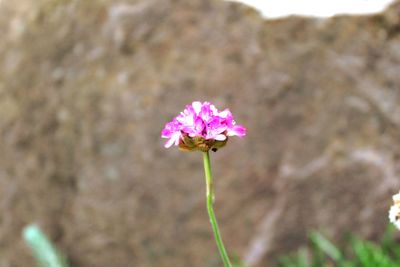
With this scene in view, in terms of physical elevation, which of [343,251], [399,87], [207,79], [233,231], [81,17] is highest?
[81,17]

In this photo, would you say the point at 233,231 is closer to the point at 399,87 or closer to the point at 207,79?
the point at 207,79

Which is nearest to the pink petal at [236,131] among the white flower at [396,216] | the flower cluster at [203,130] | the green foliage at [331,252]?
the flower cluster at [203,130]

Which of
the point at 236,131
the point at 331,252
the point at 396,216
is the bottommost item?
the point at 396,216

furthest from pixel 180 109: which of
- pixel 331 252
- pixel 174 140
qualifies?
pixel 174 140

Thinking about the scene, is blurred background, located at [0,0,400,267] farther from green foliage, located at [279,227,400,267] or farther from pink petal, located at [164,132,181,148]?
pink petal, located at [164,132,181,148]

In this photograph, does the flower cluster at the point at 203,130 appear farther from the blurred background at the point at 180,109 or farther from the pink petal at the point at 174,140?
the blurred background at the point at 180,109

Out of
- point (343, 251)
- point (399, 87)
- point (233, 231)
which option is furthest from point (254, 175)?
point (399, 87)

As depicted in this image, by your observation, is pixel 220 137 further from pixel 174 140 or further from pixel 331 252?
pixel 331 252
